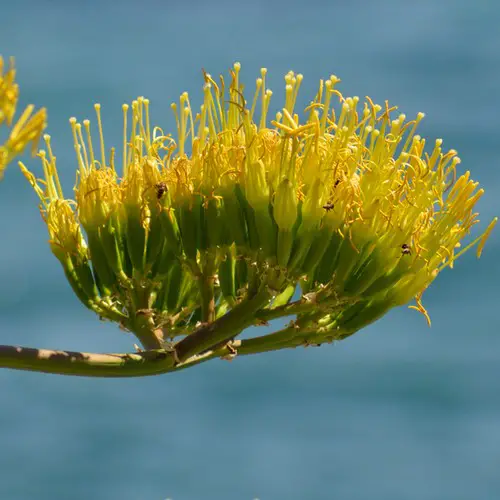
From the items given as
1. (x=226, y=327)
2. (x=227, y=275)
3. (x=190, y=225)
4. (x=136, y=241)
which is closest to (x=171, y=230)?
(x=190, y=225)

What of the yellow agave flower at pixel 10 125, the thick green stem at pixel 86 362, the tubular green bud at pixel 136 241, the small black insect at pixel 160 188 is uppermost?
the yellow agave flower at pixel 10 125

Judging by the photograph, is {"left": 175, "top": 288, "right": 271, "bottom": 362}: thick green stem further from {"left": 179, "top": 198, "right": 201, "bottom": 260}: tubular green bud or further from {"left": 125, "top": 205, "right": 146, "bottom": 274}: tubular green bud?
{"left": 125, "top": 205, "right": 146, "bottom": 274}: tubular green bud

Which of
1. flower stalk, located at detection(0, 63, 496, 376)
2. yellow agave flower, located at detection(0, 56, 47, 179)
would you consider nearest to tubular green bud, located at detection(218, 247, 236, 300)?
flower stalk, located at detection(0, 63, 496, 376)

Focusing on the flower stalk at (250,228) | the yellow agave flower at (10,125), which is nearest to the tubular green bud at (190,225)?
the flower stalk at (250,228)

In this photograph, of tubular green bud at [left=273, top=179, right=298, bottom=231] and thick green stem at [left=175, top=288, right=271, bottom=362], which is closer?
tubular green bud at [left=273, top=179, right=298, bottom=231]

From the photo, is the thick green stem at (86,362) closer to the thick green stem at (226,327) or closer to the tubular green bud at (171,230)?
the thick green stem at (226,327)

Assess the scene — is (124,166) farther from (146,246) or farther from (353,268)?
(353,268)
